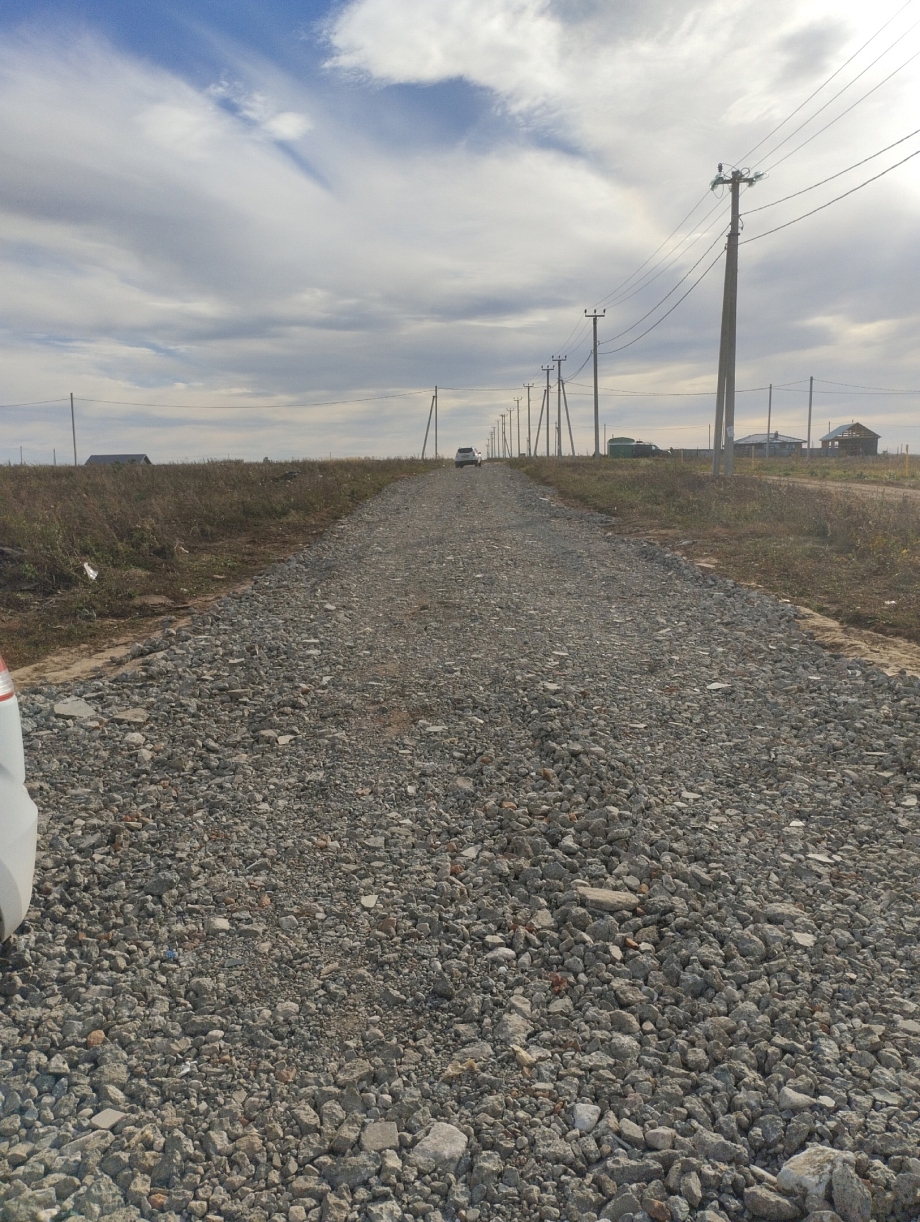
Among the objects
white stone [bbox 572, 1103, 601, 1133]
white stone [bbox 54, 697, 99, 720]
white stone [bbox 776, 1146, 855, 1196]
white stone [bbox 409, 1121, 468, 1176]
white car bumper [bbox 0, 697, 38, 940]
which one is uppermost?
white car bumper [bbox 0, 697, 38, 940]

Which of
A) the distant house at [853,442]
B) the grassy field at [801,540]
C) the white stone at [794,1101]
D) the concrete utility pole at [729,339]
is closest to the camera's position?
the white stone at [794,1101]

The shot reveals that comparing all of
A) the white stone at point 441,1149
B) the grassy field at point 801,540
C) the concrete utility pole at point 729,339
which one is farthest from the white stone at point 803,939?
the concrete utility pole at point 729,339

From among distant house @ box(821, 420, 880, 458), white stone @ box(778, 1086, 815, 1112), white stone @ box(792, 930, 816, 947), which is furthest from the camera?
distant house @ box(821, 420, 880, 458)

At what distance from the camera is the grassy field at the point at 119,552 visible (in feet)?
28.1

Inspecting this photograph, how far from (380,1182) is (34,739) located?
13.0 ft

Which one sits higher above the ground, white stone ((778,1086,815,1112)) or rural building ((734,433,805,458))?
rural building ((734,433,805,458))

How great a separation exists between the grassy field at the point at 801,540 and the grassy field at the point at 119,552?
716cm

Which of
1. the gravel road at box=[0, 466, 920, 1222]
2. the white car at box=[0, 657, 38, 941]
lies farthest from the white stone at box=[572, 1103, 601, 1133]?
the white car at box=[0, 657, 38, 941]

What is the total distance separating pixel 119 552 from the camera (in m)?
11.4

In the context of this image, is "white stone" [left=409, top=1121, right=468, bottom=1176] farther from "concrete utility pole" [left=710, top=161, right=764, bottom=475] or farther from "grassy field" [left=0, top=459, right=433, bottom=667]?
"concrete utility pole" [left=710, top=161, right=764, bottom=475]

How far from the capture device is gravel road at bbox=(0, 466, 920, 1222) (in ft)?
7.17

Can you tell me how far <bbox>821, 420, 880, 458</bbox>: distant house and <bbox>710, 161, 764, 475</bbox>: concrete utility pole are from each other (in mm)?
55023

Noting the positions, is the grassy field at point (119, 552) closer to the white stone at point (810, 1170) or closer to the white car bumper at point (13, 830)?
the white car bumper at point (13, 830)

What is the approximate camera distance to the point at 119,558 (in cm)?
1116
